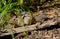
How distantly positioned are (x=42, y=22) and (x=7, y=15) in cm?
47

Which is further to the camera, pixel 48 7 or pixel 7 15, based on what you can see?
pixel 48 7

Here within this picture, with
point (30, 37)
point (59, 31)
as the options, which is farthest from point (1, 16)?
point (59, 31)

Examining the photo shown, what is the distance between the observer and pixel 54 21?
2.37 m

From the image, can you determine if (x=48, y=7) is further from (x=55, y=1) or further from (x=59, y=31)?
(x=59, y=31)

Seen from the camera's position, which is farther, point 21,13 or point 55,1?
point 55,1

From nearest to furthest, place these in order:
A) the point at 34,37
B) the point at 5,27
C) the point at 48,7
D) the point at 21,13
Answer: the point at 34,37, the point at 5,27, the point at 21,13, the point at 48,7

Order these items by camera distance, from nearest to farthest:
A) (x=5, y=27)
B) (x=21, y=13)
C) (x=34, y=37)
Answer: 1. (x=34, y=37)
2. (x=5, y=27)
3. (x=21, y=13)

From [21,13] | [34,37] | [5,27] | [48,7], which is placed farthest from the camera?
Answer: [48,7]

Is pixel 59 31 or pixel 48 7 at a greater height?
pixel 48 7

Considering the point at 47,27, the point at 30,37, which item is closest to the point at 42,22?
the point at 47,27

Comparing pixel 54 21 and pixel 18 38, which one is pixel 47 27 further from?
pixel 18 38

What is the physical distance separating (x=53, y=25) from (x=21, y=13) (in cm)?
52

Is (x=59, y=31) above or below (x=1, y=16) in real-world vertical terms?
below

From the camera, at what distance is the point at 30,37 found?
2.23m
